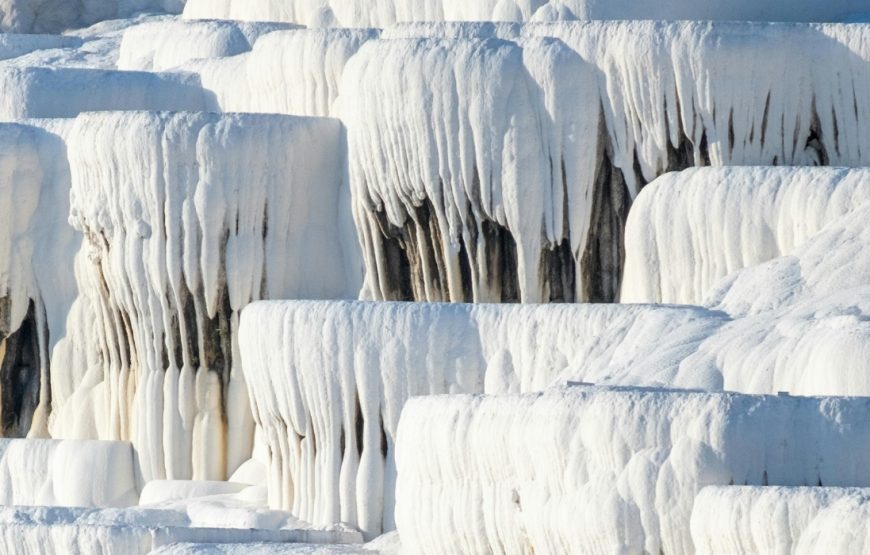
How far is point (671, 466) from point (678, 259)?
15.6ft

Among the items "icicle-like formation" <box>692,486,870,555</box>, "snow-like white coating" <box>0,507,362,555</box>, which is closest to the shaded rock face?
"snow-like white coating" <box>0,507,362,555</box>

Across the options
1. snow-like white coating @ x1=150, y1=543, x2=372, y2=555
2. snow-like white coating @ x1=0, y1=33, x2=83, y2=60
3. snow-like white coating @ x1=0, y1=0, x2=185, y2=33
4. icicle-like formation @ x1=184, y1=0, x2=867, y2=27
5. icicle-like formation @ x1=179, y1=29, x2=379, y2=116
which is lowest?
snow-like white coating @ x1=150, y1=543, x2=372, y2=555

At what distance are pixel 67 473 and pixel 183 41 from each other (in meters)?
5.02

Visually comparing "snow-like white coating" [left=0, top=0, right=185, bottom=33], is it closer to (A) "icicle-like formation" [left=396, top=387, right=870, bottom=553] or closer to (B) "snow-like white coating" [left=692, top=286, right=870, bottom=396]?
(B) "snow-like white coating" [left=692, top=286, right=870, bottom=396]

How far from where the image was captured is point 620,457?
14.2 metres

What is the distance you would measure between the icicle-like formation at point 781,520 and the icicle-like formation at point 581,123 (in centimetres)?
622

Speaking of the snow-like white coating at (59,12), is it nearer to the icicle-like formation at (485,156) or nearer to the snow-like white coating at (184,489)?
the snow-like white coating at (184,489)

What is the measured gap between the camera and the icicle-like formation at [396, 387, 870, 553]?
13812 millimetres

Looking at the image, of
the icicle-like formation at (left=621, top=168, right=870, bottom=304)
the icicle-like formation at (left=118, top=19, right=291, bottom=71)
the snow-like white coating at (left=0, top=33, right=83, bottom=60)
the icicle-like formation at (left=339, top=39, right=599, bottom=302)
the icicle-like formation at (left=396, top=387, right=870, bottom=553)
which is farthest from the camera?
the snow-like white coating at (left=0, top=33, right=83, bottom=60)

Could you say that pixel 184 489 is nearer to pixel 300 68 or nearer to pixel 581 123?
pixel 300 68

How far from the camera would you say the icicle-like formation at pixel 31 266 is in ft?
73.2

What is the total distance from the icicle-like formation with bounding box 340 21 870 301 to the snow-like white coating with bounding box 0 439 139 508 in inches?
109

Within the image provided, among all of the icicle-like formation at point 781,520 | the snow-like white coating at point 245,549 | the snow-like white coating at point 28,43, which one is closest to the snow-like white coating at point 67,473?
the snow-like white coating at point 245,549

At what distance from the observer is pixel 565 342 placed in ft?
58.1
